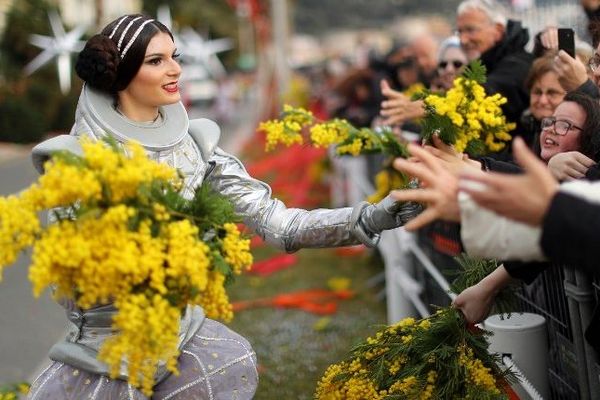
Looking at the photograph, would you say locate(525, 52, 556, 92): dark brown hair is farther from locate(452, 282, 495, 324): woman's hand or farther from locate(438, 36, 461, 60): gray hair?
locate(452, 282, 495, 324): woman's hand

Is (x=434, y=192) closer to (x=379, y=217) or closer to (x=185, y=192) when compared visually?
(x=379, y=217)

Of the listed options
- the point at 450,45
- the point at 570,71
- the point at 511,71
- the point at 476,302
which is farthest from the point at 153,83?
the point at 450,45

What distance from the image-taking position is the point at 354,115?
10625 millimetres

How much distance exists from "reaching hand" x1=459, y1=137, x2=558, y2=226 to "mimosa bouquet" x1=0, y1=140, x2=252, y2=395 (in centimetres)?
81

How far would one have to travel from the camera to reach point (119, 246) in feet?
8.33

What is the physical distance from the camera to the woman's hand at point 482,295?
3404mm

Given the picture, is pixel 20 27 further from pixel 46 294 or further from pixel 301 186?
pixel 46 294

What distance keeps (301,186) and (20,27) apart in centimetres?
1581

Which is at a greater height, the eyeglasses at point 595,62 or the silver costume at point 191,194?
the eyeglasses at point 595,62

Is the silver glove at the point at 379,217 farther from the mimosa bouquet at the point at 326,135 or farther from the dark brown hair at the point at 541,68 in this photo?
the dark brown hair at the point at 541,68

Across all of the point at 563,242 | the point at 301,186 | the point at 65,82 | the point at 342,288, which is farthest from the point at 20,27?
the point at 563,242

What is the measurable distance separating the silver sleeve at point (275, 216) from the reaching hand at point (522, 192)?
1161 millimetres

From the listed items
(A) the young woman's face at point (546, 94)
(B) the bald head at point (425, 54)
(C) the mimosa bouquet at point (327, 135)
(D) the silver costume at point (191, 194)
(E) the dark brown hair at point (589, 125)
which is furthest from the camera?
(B) the bald head at point (425, 54)

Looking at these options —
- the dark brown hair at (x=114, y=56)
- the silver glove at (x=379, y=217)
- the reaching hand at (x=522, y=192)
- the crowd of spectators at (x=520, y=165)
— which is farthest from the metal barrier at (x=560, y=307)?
the dark brown hair at (x=114, y=56)
